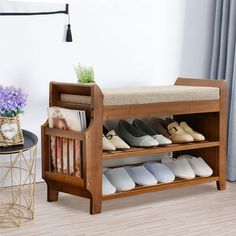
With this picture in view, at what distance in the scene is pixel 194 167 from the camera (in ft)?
8.95

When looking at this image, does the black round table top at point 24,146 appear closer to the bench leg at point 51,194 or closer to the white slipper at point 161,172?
the bench leg at point 51,194

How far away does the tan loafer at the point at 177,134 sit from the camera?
2625 millimetres

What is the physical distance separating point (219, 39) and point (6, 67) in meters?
1.41

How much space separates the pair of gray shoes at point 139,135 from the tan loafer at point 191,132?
6.9 inches

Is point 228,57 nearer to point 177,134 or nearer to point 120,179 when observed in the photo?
point 177,134

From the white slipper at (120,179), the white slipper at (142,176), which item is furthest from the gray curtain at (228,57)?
the white slipper at (120,179)

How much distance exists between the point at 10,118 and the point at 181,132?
3.24 ft

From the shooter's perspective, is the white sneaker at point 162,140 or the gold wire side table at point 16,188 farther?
the white sneaker at point 162,140

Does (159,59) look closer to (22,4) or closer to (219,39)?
(219,39)

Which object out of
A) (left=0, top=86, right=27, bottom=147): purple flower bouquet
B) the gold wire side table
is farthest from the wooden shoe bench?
(left=0, top=86, right=27, bottom=147): purple flower bouquet

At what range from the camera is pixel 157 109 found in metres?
2.48

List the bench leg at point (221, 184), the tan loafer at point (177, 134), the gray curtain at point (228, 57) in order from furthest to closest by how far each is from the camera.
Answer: the gray curtain at point (228, 57), the bench leg at point (221, 184), the tan loafer at point (177, 134)

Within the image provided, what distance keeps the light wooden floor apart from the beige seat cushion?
522 mm

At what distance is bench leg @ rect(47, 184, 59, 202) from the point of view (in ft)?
8.15
